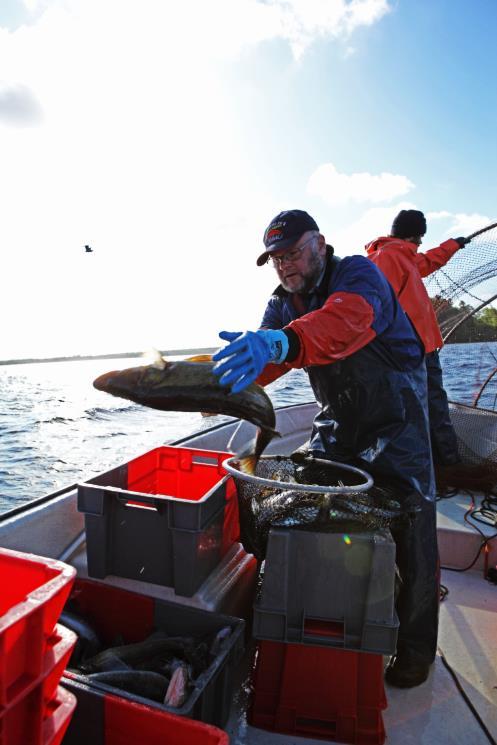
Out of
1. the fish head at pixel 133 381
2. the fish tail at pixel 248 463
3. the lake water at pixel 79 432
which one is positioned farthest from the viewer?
the lake water at pixel 79 432

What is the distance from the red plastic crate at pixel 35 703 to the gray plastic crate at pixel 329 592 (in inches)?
43.1

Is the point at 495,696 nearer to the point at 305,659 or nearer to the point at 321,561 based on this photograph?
the point at 305,659

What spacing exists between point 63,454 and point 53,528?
24.0 ft

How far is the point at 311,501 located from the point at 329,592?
1.48 feet

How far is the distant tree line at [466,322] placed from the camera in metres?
7.15

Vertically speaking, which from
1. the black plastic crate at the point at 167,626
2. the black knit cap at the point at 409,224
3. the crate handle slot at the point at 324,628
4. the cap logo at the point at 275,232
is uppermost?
the black knit cap at the point at 409,224

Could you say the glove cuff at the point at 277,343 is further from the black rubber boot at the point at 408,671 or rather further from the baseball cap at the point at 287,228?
the black rubber boot at the point at 408,671

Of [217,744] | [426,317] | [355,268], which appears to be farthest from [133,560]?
[426,317]

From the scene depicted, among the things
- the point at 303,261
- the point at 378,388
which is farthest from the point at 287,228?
the point at 378,388

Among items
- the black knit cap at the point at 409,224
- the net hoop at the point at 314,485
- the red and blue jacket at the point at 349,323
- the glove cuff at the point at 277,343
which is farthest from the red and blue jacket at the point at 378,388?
the black knit cap at the point at 409,224

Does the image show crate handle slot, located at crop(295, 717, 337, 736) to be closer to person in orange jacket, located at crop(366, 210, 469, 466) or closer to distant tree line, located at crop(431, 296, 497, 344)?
person in orange jacket, located at crop(366, 210, 469, 466)

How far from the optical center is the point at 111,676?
2.00 m

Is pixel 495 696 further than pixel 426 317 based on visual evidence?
No

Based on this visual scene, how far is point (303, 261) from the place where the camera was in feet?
→ 9.13
